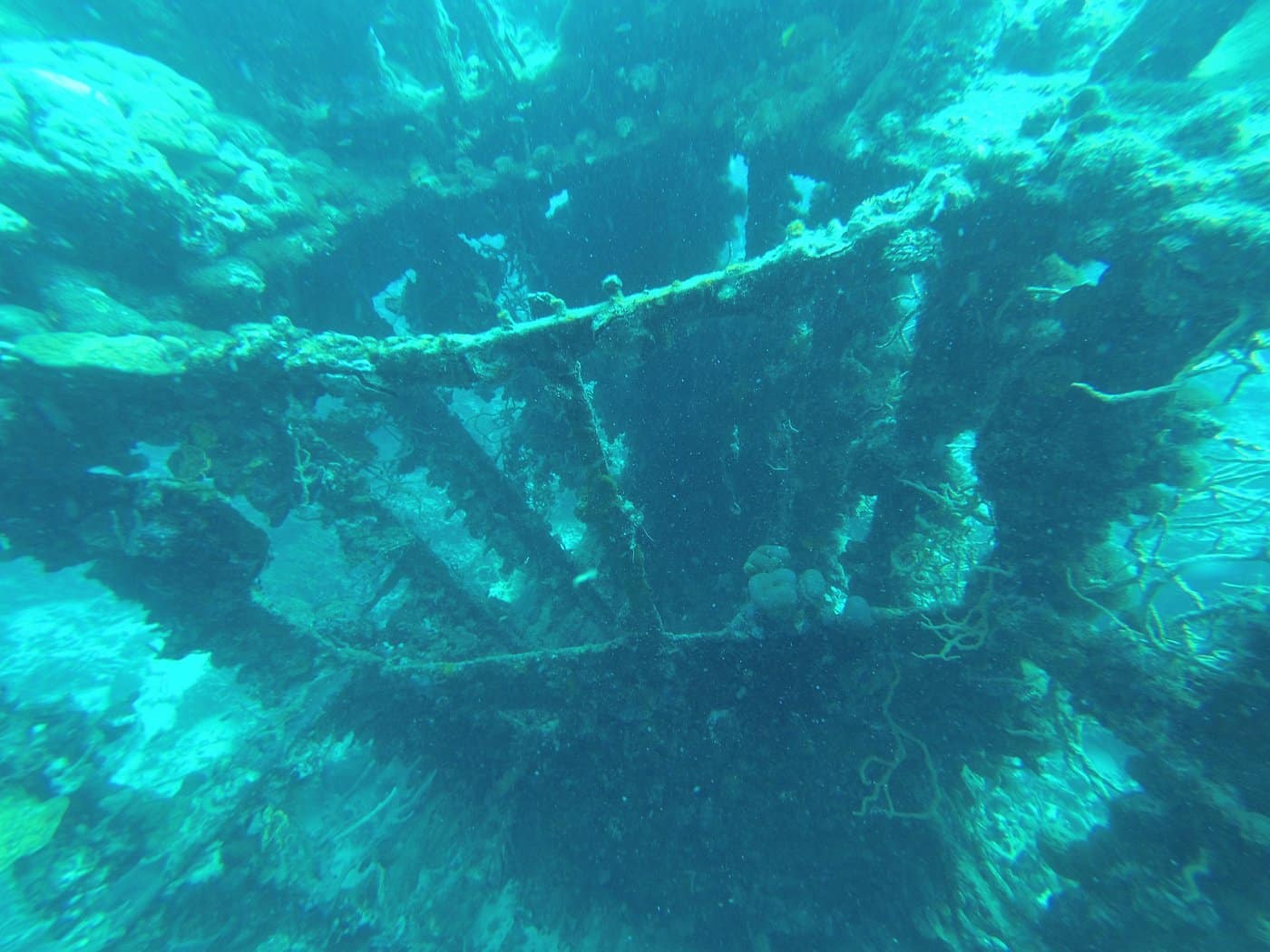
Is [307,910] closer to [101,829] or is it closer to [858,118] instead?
[101,829]

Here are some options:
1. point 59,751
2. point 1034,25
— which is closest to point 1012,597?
point 1034,25

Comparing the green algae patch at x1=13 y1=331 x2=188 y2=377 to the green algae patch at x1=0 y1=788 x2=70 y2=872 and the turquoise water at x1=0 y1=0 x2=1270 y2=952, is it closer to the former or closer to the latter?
the turquoise water at x1=0 y1=0 x2=1270 y2=952

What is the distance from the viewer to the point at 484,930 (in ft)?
20.0

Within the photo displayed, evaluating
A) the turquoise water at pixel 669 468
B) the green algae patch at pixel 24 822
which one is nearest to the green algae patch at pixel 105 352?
the turquoise water at pixel 669 468

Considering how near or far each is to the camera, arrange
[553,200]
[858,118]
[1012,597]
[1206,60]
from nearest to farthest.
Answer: [1012,597] < [1206,60] < [858,118] < [553,200]

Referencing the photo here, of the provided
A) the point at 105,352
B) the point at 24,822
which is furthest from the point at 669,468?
the point at 24,822

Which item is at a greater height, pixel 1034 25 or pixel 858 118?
pixel 1034 25

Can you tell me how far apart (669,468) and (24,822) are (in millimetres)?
9338

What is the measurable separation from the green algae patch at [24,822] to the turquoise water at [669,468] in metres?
0.03

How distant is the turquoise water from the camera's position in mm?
3795

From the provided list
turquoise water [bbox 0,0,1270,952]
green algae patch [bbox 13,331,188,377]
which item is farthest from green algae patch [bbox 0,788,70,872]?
green algae patch [bbox 13,331,188,377]

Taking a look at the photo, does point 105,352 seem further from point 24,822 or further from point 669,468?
point 669,468

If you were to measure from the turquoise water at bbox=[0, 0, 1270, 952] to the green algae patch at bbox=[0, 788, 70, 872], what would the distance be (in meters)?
0.03

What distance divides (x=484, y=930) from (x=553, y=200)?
1103 centimetres
